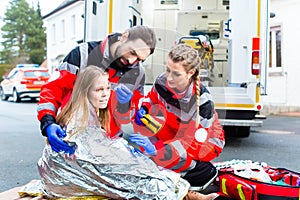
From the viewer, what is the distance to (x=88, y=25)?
15.9ft

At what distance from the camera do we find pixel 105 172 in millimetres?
2381

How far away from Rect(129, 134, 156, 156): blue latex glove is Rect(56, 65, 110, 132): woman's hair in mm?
304

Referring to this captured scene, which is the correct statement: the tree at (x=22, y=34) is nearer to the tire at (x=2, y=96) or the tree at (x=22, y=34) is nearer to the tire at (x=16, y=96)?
the tire at (x=2, y=96)

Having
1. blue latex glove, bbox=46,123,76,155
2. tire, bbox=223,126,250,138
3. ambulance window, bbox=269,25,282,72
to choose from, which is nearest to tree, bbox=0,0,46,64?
ambulance window, bbox=269,25,282,72

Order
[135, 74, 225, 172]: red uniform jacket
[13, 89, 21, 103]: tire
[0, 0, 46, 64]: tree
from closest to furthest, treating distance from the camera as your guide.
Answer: [135, 74, 225, 172]: red uniform jacket → [13, 89, 21, 103]: tire → [0, 0, 46, 64]: tree

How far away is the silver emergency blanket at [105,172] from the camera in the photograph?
7.74 ft

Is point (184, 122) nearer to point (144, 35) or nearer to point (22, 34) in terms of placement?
point (144, 35)

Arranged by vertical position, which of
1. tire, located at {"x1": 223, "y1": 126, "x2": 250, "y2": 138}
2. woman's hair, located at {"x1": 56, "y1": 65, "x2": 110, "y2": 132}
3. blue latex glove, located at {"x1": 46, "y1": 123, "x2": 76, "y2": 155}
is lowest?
tire, located at {"x1": 223, "y1": 126, "x2": 250, "y2": 138}

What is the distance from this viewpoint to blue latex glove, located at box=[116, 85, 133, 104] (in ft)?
7.96

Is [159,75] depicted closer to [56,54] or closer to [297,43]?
[297,43]

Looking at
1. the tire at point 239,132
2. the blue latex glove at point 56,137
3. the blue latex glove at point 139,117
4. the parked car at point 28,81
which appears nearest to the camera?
the blue latex glove at point 56,137

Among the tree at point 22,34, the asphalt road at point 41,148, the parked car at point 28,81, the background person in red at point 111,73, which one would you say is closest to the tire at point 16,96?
the parked car at point 28,81

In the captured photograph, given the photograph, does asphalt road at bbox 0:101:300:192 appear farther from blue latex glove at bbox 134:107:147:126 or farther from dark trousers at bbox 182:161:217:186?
dark trousers at bbox 182:161:217:186

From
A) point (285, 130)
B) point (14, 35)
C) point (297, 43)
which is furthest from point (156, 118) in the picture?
point (14, 35)
